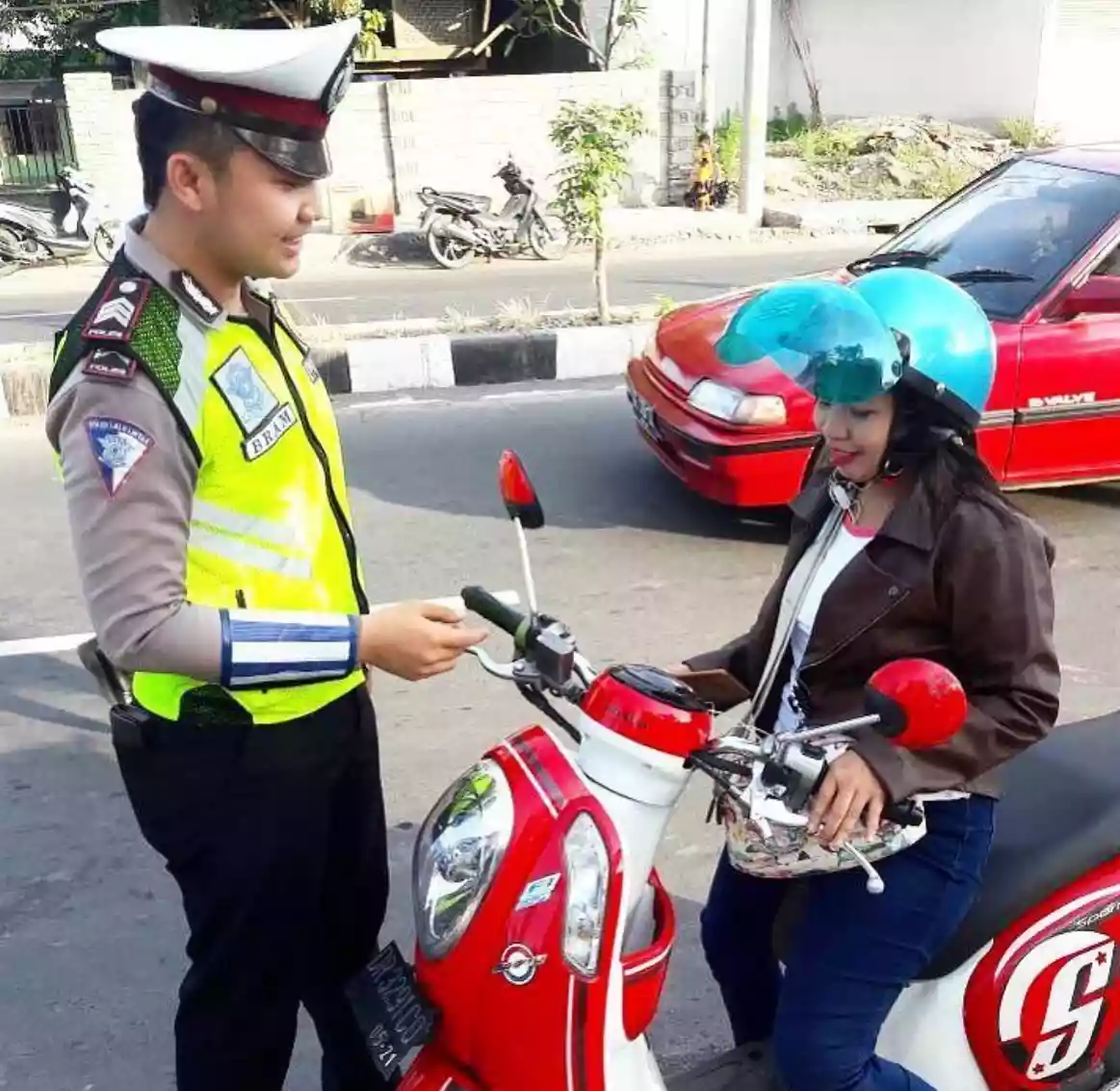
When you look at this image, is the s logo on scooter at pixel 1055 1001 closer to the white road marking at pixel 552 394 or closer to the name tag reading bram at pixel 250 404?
the name tag reading bram at pixel 250 404

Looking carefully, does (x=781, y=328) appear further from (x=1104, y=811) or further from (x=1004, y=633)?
(x=1104, y=811)

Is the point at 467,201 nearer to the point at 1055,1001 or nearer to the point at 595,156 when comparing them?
the point at 595,156

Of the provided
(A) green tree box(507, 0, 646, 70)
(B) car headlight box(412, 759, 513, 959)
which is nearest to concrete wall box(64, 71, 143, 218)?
(A) green tree box(507, 0, 646, 70)

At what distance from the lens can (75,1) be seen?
17812 millimetres

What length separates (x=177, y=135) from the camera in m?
1.48

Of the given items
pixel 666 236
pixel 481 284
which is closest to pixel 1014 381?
pixel 481 284

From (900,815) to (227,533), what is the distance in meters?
0.88

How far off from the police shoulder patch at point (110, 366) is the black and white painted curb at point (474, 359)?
5.67m

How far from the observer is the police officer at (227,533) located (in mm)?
1432

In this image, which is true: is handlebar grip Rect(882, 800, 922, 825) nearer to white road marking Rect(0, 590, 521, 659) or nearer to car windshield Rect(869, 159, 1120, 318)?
white road marking Rect(0, 590, 521, 659)

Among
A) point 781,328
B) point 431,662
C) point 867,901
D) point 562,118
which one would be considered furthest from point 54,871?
point 562,118

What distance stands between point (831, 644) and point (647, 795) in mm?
404

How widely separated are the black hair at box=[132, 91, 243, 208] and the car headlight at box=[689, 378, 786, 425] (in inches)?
125

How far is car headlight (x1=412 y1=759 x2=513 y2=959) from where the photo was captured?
4.69ft
